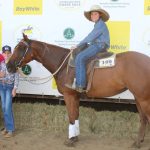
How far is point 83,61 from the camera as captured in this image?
631 centimetres

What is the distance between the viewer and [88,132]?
24.2 ft

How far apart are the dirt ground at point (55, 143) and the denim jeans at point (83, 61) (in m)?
1.09

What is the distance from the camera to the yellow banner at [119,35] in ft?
23.4

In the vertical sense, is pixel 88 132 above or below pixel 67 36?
below

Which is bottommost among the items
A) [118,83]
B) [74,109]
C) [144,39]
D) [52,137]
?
[52,137]

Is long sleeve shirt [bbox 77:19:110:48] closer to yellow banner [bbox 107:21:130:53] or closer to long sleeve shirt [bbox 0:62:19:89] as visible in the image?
yellow banner [bbox 107:21:130:53]

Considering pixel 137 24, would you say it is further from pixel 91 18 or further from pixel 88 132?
pixel 88 132

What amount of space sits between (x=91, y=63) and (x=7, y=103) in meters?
1.78

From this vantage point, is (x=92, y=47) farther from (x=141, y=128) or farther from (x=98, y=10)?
(x=141, y=128)

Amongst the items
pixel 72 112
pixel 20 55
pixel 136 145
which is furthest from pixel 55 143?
pixel 20 55

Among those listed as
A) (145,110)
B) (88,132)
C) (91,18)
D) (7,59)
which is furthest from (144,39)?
(7,59)

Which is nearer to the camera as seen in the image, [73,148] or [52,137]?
[73,148]

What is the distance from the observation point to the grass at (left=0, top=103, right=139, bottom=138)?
282 inches

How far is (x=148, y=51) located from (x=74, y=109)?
68.5 inches
